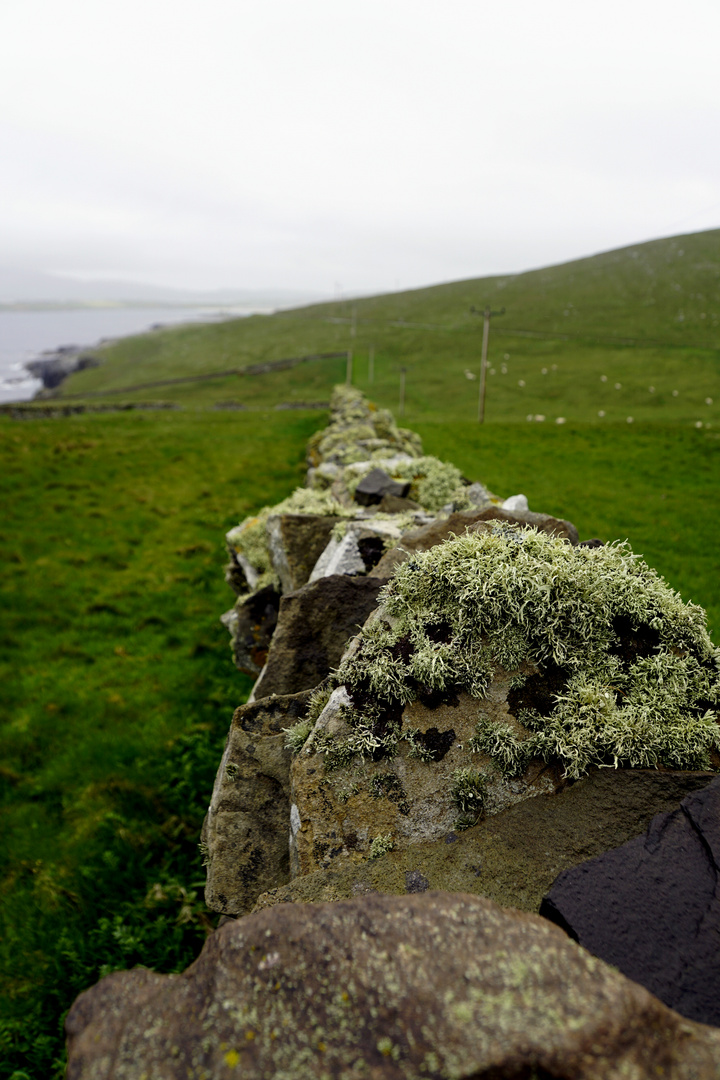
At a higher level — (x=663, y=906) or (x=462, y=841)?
(x=663, y=906)

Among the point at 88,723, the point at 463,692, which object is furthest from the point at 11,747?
the point at 463,692

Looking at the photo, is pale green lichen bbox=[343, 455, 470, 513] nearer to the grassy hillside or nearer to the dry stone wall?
the dry stone wall

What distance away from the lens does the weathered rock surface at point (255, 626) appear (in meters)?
9.21

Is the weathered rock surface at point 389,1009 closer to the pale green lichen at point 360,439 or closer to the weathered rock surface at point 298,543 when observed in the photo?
the weathered rock surface at point 298,543

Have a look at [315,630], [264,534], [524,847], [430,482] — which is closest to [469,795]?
[524,847]

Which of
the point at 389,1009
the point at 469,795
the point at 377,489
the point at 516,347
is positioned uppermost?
the point at 516,347

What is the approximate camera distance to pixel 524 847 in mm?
3842

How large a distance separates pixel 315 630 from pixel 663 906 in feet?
13.9

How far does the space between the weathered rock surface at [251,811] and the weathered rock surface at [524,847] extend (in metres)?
1.17

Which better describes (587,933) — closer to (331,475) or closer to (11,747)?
(11,747)

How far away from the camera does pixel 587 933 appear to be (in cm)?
291

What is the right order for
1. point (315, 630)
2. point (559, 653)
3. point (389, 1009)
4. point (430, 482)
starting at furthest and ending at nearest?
point (430, 482) → point (315, 630) → point (559, 653) → point (389, 1009)

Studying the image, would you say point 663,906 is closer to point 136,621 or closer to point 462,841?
point 462,841

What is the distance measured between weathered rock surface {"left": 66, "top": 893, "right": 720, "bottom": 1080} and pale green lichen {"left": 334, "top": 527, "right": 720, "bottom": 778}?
6.02 ft
